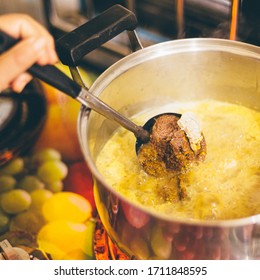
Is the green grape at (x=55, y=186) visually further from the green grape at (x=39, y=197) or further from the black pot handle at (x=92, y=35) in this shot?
the black pot handle at (x=92, y=35)

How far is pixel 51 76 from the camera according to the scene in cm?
75

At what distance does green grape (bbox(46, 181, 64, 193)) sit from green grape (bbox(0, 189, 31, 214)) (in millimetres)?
49

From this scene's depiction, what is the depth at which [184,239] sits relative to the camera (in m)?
0.68

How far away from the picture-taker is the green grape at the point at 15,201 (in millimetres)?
1003

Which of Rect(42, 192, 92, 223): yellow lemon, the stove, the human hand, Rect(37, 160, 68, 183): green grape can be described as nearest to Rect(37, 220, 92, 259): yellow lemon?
Rect(42, 192, 92, 223): yellow lemon

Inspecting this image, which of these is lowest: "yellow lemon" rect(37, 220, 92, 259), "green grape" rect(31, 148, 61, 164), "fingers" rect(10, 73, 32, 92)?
"yellow lemon" rect(37, 220, 92, 259)

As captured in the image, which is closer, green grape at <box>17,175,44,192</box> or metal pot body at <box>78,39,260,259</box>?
metal pot body at <box>78,39,260,259</box>

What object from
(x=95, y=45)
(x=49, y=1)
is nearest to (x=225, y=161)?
(x=95, y=45)

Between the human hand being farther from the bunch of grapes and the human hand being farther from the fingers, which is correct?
the bunch of grapes

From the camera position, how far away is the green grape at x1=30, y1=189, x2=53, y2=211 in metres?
1.00

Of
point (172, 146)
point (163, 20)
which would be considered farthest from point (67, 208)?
point (163, 20)

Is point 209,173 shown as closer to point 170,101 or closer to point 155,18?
point 170,101

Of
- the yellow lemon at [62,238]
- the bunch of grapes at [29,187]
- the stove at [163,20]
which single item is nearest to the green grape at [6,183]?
the bunch of grapes at [29,187]
